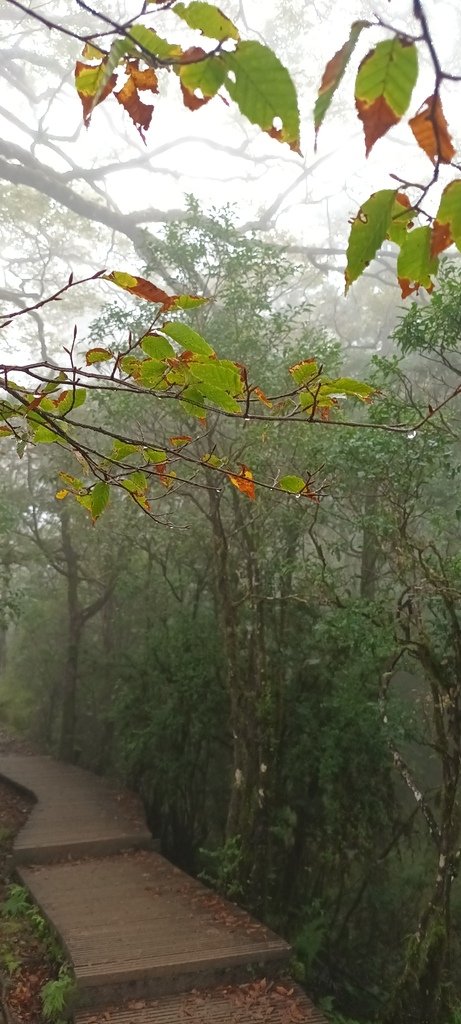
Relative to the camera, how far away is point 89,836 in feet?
22.1

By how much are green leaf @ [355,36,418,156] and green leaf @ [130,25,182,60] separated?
295 millimetres

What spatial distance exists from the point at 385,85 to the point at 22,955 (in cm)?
548

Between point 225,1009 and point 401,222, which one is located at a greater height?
point 401,222

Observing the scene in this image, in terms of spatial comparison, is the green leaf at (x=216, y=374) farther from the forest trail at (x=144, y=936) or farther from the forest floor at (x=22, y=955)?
the forest trail at (x=144, y=936)

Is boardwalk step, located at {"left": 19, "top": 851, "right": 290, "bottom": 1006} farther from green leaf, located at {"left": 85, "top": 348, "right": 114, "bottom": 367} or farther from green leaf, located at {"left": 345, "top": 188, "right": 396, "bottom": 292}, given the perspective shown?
green leaf, located at {"left": 345, "top": 188, "right": 396, "bottom": 292}

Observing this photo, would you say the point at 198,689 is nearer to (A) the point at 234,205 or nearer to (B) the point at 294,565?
(B) the point at 294,565

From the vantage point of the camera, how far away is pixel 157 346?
3.78 ft

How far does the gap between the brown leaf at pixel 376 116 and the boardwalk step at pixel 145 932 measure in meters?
4.66

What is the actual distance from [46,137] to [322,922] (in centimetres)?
1411

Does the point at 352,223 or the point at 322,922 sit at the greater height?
the point at 352,223

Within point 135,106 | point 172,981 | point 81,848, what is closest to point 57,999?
point 172,981

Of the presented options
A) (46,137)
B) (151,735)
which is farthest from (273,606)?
(46,137)

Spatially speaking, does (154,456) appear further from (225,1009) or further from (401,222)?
(225,1009)

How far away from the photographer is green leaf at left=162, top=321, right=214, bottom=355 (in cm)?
98
